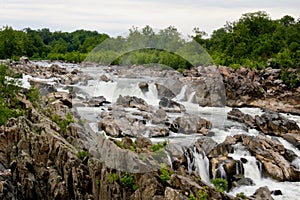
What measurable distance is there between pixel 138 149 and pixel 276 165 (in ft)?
17.5

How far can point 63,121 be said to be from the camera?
1262 cm

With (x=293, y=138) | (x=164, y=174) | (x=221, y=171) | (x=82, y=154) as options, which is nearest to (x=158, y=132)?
(x=221, y=171)

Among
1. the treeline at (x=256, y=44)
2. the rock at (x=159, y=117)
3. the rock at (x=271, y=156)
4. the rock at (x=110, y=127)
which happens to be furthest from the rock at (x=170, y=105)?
the treeline at (x=256, y=44)

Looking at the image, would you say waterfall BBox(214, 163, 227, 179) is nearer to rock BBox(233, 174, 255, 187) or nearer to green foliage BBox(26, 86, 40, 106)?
rock BBox(233, 174, 255, 187)

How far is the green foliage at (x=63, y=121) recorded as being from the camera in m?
12.2

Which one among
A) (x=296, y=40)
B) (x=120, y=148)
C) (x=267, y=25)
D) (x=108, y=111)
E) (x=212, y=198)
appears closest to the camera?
(x=212, y=198)

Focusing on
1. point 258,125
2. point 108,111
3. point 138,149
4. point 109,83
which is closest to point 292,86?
point 258,125

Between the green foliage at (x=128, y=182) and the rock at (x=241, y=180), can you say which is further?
the rock at (x=241, y=180)

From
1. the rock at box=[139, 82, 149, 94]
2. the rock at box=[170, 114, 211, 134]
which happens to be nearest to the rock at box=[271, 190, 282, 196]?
the rock at box=[170, 114, 211, 134]

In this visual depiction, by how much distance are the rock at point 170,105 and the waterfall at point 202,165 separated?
2000 mm

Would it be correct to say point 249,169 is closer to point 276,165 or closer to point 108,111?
point 276,165

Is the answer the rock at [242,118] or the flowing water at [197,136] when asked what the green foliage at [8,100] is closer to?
the flowing water at [197,136]

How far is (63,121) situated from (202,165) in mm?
4811

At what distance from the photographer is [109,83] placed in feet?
59.9
